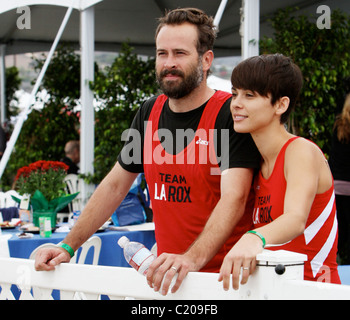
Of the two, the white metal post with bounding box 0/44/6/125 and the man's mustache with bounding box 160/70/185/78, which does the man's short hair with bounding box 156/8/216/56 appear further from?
the white metal post with bounding box 0/44/6/125

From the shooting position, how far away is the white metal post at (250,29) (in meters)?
4.98

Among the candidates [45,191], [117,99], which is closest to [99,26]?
[117,99]

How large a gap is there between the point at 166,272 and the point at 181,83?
86 cm

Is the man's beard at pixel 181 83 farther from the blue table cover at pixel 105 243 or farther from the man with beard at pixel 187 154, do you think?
the blue table cover at pixel 105 243

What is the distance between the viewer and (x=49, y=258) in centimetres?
178

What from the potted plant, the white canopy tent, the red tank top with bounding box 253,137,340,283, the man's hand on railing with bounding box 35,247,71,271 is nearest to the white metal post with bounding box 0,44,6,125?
the white canopy tent

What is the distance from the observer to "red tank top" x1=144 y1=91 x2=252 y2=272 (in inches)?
80.2

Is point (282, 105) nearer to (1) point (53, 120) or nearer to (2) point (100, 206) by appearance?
(2) point (100, 206)

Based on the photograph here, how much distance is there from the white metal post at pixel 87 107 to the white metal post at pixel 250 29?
2.50m

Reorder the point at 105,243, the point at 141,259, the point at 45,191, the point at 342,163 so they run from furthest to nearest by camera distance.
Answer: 1. the point at 342,163
2. the point at 45,191
3. the point at 105,243
4. the point at 141,259

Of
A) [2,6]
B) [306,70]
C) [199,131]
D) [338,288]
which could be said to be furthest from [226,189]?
[2,6]

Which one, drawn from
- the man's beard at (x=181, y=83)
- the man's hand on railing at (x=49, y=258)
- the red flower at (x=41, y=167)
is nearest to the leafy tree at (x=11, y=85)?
the red flower at (x=41, y=167)

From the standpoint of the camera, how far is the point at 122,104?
7.28 m

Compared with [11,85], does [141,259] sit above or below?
below
